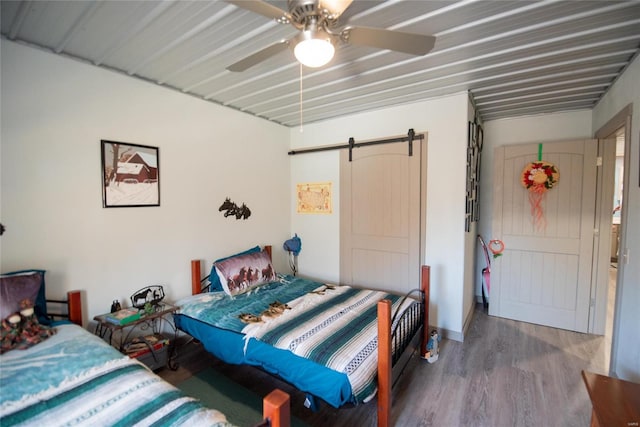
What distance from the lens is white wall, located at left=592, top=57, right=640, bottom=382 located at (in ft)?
6.44

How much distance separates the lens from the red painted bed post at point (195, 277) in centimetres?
288

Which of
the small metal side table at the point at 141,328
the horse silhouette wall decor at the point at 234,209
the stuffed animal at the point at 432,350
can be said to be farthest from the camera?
the horse silhouette wall decor at the point at 234,209

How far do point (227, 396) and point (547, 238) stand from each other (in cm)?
380

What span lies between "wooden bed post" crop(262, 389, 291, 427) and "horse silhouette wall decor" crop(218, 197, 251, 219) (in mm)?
2431

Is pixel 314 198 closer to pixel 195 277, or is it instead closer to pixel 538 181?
pixel 195 277

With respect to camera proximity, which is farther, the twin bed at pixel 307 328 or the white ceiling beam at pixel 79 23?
the twin bed at pixel 307 328

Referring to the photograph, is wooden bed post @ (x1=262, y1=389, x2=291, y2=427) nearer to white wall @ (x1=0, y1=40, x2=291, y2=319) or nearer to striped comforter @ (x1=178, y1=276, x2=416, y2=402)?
striped comforter @ (x1=178, y1=276, x2=416, y2=402)

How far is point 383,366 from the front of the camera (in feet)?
5.71

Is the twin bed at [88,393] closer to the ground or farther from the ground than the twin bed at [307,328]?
farther from the ground

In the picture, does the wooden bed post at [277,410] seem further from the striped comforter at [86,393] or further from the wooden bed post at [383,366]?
the wooden bed post at [383,366]

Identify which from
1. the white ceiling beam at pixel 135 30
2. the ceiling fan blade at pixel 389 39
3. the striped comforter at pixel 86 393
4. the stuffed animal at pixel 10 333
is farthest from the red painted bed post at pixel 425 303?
the stuffed animal at pixel 10 333

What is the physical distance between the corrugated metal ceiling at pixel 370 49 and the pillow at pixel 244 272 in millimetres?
1728

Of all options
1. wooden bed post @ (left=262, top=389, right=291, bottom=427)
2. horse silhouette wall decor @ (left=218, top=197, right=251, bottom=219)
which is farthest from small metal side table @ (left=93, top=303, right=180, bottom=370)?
wooden bed post @ (left=262, top=389, right=291, bottom=427)

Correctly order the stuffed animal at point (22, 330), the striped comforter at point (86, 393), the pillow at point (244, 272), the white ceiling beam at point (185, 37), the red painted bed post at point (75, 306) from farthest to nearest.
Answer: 1. the pillow at point (244, 272)
2. the red painted bed post at point (75, 306)
3. the white ceiling beam at point (185, 37)
4. the stuffed animal at point (22, 330)
5. the striped comforter at point (86, 393)
